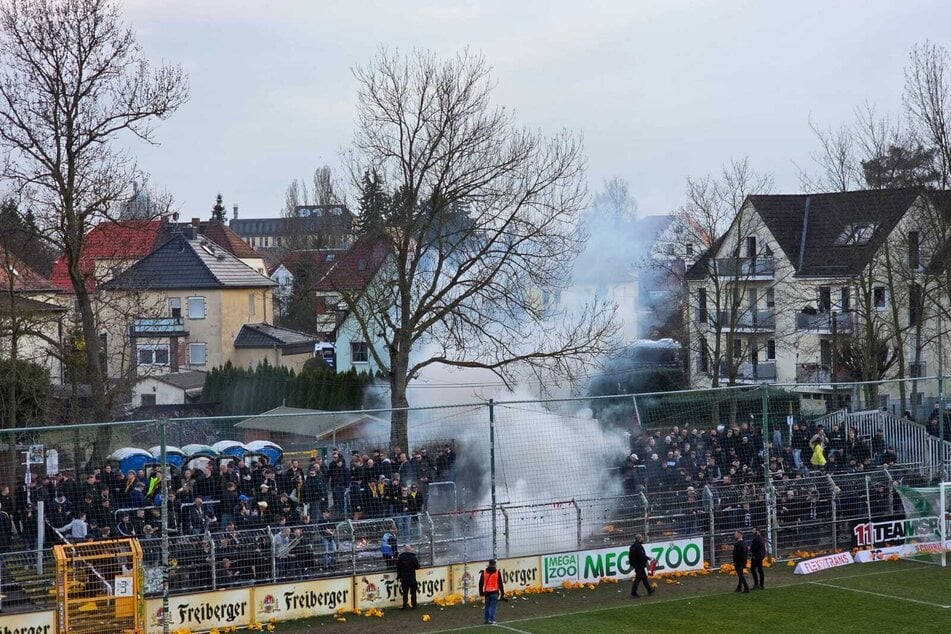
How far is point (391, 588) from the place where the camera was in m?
20.8

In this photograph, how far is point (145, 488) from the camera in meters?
19.2

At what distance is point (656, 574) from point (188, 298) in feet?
143

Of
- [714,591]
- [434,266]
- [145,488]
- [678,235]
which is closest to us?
[145,488]

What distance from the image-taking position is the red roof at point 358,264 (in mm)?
34469

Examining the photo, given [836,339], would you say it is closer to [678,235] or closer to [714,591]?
[678,235]

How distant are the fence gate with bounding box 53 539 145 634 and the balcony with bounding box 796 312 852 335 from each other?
28.9 meters

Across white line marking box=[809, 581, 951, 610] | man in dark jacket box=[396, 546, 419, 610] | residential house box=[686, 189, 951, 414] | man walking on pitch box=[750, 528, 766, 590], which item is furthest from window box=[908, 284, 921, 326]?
man in dark jacket box=[396, 546, 419, 610]

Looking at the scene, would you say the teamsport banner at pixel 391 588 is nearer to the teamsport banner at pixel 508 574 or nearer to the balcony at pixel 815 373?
the teamsport banner at pixel 508 574

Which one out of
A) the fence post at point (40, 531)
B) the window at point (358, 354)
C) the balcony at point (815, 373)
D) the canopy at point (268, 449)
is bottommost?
the fence post at point (40, 531)

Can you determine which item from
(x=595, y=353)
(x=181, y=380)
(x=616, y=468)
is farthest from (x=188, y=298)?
(x=616, y=468)

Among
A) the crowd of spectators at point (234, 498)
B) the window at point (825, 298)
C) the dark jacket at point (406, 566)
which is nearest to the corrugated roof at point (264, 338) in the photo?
the window at point (825, 298)

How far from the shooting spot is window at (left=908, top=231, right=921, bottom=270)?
39250mm

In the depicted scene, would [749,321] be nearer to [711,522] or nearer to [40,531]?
[711,522]

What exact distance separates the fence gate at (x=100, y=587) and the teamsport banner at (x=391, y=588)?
13.7ft
